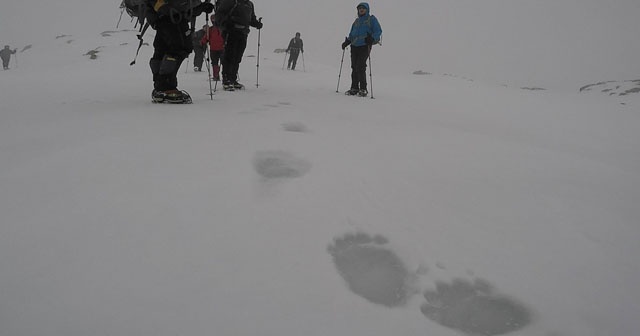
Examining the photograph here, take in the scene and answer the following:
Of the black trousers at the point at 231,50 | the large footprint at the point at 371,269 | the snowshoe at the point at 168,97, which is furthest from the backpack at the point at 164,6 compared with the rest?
the large footprint at the point at 371,269

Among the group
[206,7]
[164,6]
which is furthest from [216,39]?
[164,6]

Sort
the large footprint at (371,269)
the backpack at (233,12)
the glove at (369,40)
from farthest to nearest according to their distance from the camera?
the glove at (369,40) < the backpack at (233,12) < the large footprint at (371,269)

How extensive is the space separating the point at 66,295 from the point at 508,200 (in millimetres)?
2308

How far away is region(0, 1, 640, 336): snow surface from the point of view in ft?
3.67

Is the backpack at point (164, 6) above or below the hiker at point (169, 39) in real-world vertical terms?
above

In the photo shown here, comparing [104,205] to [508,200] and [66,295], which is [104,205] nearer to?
[66,295]

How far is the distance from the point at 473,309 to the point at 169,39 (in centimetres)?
410

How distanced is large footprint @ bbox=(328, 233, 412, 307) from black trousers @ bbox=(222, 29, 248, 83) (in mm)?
5028

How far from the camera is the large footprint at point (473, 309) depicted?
118 cm

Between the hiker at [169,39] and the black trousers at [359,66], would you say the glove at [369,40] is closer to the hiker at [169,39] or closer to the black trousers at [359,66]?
the black trousers at [359,66]

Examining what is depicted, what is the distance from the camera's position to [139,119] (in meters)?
3.11

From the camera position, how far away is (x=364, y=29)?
6.55 metres

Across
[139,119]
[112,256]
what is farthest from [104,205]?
[139,119]

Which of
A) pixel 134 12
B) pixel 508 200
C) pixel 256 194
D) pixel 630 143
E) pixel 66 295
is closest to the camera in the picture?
pixel 66 295
